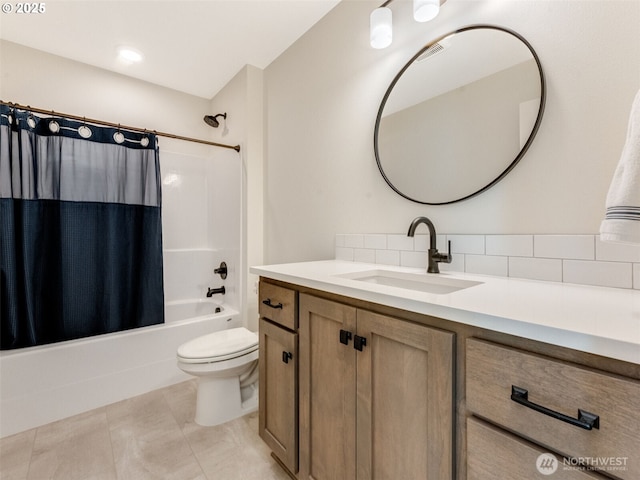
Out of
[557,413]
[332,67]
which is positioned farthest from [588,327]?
[332,67]

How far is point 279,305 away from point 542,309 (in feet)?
2.87

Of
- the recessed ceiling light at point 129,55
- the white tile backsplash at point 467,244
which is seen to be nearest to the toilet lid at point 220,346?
the white tile backsplash at point 467,244

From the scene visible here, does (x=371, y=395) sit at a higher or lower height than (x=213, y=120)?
lower

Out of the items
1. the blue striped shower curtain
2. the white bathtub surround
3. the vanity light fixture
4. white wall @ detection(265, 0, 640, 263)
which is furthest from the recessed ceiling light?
the white bathtub surround

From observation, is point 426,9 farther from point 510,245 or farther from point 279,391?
point 279,391

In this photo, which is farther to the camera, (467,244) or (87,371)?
(87,371)

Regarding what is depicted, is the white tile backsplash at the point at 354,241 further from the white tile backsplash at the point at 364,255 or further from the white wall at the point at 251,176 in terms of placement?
the white wall at the point at 251,176

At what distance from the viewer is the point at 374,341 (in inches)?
32.8

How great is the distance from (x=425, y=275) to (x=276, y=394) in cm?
80

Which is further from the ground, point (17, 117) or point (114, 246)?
point (17, 117)

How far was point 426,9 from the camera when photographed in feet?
3.83

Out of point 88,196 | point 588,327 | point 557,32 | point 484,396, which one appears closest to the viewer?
point 588,327

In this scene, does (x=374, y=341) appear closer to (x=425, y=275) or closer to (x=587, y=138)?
(x=425, y=275)

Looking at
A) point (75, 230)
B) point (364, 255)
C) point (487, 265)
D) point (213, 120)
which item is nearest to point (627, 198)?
point (487, 265)
